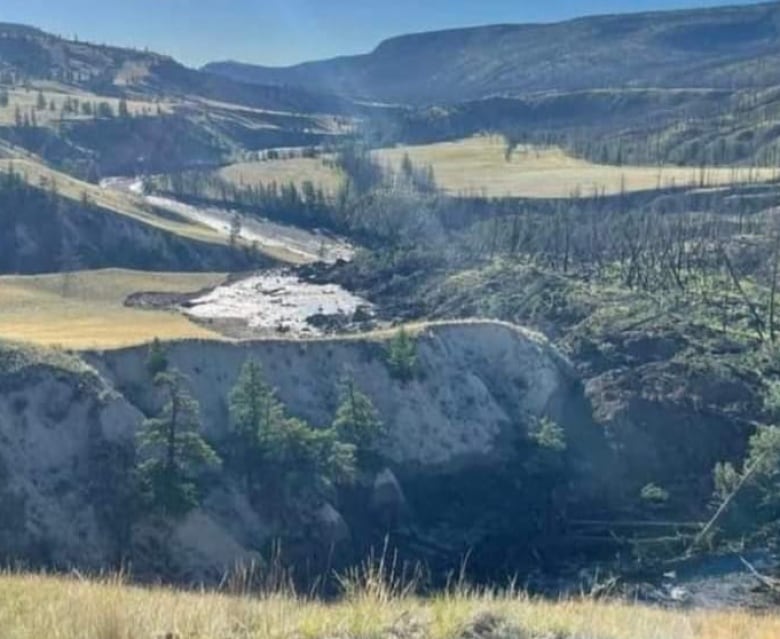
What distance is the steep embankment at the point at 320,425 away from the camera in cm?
4453

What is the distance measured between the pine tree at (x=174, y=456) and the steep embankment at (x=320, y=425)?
1.15 m

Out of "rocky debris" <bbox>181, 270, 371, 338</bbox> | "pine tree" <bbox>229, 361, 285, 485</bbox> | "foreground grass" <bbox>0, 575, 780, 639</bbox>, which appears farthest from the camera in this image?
"rocky debris" <bbox>181, 270, 371, 338</bbox>

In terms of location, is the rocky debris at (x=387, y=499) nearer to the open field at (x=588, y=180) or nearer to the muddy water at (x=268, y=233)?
the muddy water at (x=268, y=233)

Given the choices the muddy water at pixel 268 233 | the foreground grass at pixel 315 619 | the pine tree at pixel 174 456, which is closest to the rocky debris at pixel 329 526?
the pine tree at pixel 174 456

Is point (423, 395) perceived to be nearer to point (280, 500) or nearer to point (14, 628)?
point (280, 500)

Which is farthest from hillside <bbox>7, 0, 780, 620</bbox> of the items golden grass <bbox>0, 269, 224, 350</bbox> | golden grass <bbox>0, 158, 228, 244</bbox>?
golden grass <bbox>0, 158, 228, 244</bbox>

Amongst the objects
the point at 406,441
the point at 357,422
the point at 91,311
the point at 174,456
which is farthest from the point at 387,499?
the point at 91,311

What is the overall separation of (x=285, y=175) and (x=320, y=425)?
13728 centimetres

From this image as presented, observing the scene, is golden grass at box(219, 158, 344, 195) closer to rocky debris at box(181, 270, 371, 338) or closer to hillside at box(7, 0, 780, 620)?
rocky debris at box(181, 270, 371, 338)

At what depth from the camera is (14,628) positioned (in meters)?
7.98

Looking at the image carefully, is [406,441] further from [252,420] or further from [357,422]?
[252,420]

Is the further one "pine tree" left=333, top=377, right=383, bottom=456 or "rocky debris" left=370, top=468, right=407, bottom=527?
"pine tree" left=333, top=377, right=383, bottom=456

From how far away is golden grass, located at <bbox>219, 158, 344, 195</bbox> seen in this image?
591ft

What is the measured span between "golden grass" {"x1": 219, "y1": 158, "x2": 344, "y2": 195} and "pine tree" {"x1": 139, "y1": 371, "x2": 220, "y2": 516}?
125m
